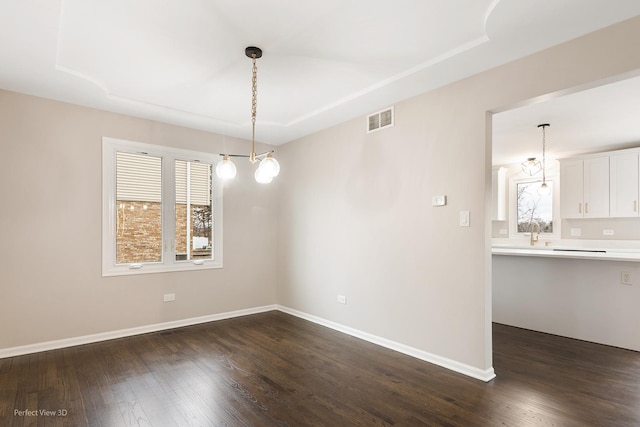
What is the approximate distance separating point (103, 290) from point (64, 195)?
1.21 m

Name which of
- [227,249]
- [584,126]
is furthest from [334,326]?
[584,126]

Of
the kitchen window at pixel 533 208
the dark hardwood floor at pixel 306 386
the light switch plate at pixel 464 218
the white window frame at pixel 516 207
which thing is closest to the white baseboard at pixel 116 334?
the dark hardwood floor at pixel 306 386

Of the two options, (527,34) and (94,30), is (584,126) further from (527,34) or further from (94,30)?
(94,30)

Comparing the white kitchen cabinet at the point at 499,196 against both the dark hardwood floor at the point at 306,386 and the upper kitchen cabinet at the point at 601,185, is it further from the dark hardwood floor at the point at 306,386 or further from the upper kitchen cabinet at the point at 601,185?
the dark hardwood floor at the point at 306,386

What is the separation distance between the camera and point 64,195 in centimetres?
388

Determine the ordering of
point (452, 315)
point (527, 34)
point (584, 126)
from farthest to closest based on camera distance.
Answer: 1. point (584, 126)
2. point (452, 315)
3. point (527, 34)

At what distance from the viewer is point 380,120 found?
406 cm

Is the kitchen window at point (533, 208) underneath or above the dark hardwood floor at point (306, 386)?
above

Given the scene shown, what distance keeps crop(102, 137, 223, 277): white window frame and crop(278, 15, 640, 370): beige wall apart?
1408 millimetres

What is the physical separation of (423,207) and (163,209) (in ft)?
11.2

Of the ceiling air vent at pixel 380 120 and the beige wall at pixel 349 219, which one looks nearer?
the beige wall at pixel 349 219

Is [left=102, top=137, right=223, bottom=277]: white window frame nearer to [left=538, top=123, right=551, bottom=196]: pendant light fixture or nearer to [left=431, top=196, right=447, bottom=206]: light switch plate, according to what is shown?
[left=431, top=196, right=447, bottom=206]: light switch plate

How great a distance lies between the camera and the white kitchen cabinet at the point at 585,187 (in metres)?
5.78

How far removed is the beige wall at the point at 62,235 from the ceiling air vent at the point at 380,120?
260 cm
